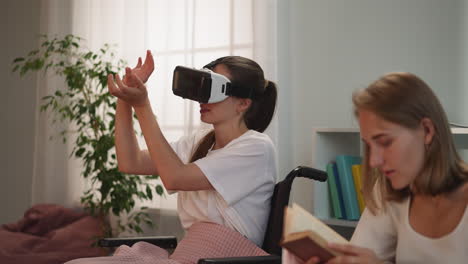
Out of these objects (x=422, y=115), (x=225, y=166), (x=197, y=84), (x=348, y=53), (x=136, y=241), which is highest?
(x=348, y=53)

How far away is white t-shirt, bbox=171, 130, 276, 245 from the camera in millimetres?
1893

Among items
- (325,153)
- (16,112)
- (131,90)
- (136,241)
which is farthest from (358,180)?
(16,112)

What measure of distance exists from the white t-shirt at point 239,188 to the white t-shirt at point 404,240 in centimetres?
54

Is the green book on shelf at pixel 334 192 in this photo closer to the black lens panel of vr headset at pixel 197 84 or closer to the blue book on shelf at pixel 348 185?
the blue book on shelf at pixel 348 185

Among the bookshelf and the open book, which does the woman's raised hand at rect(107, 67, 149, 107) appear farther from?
the bookshelf

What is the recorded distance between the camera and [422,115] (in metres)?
1.23

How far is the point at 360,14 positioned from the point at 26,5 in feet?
8.26

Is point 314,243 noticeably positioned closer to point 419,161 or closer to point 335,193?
point 419,161

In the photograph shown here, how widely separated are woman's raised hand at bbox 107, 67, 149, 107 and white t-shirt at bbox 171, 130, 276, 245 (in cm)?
24

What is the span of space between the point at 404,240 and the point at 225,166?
0.70 meters

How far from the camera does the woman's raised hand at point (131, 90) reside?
1884mm

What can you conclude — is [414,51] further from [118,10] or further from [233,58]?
[118,10]

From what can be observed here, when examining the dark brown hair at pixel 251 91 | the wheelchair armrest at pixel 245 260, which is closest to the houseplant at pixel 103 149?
the dark brown hair at pixel 251 91

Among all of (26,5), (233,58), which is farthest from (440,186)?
(26,5)
